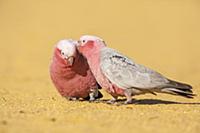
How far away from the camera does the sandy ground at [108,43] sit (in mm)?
6406

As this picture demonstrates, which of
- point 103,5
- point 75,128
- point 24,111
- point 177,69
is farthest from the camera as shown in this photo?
point 103,5

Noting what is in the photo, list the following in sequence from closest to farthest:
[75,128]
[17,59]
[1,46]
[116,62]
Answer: [75,128]
[116,62]
[17,59]
[1,46]

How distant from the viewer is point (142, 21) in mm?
26875

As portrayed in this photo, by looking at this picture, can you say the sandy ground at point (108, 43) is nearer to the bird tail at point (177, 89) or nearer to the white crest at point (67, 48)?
the bird tail at point (177, 89)

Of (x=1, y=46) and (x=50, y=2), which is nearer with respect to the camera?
(x=1, y=46)

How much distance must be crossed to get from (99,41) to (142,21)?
60.9 ft

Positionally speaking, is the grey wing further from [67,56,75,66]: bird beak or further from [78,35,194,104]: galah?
[67,56,75,66]: bird beak

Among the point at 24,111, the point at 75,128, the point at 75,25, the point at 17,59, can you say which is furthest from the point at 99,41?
the point at 75,25

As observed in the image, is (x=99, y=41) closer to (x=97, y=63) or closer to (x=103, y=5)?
(x=97, y=63)

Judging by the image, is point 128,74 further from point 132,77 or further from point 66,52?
point 66,52

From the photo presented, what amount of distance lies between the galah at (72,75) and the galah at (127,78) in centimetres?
34

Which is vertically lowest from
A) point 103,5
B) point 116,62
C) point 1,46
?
point 116,62

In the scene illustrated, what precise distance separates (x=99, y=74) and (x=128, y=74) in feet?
1.44

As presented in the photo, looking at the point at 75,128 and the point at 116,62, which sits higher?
the point at 116,62
